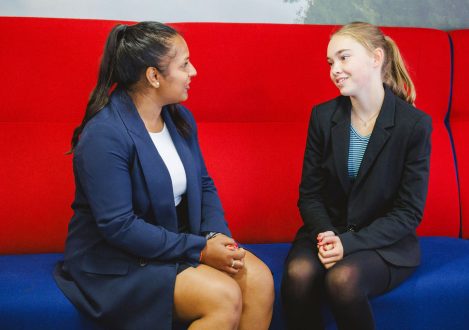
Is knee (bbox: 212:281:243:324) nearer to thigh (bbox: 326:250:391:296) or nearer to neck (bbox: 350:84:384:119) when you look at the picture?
thigh (bbox: 326:250:391:296)

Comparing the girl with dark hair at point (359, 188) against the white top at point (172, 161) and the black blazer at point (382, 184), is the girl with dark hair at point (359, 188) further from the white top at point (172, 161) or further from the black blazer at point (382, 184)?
the white top at point (172, 161)

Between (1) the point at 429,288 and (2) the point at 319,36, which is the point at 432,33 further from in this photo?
(1) the point at 429,288

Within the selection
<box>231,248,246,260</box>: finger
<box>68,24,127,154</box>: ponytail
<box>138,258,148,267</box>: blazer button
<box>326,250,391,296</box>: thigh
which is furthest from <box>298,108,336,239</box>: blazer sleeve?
<box>68,24,127,154</box>: ponytail

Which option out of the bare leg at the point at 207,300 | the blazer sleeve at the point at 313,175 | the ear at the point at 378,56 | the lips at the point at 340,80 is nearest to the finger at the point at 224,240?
the bare leg at the point at 207,300

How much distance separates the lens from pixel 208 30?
215 centimetres

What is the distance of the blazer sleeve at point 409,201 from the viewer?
1.75m

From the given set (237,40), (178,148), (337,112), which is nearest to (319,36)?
(237,40)

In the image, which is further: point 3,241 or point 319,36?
point 319,36

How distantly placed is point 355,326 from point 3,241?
3.83 feet

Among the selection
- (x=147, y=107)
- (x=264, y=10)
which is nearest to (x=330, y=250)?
(x=147, y=107)

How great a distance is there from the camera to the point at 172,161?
1.71m

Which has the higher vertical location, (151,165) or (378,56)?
(378,56)

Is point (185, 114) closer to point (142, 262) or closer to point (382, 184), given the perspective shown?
point (142, 262)

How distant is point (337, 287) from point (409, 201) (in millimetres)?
362
